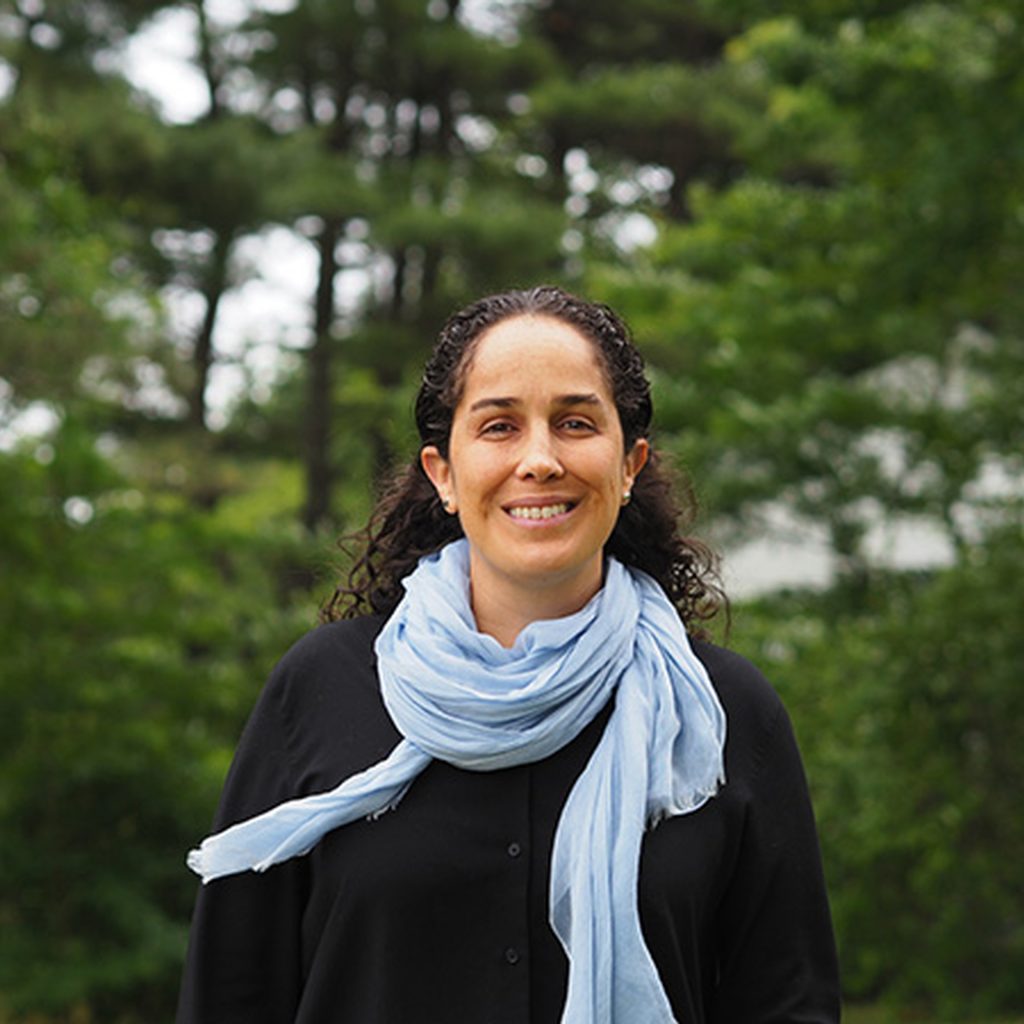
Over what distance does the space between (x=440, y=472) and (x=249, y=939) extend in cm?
74

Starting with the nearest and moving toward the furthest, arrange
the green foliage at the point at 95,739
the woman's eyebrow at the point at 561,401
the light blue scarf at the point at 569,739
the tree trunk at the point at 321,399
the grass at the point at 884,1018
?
the light blue scarf at the point at 569,739
the woman's eyebrow at the point at 561,401
the grass at the point at 884,1018
the green foliage at the point at 95,739
the tree trunk at the point at 321,399

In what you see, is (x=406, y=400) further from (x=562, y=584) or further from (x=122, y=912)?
(x=562, y=584)

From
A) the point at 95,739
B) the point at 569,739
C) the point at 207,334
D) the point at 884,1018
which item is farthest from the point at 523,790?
the point at 207,334

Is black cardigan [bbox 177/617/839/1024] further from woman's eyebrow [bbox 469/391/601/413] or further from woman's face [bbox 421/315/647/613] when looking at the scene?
woman's eyebrow [bbox 469/391/601/413]

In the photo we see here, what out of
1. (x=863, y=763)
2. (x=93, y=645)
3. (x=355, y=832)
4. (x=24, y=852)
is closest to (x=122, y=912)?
(x=24, y=852)

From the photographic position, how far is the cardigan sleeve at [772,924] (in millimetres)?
2455

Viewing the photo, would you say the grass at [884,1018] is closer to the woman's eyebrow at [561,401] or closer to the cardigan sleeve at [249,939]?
the cardigan sleeve at [249,939]

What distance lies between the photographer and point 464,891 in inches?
92.4

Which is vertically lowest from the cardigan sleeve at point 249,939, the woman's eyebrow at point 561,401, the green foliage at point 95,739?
the cardigan sleeve at point 249,939

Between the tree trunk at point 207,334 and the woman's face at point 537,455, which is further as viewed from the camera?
the tree trunk at point 207,334

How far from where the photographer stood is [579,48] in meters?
18.6

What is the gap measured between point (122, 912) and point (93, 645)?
5.33ft

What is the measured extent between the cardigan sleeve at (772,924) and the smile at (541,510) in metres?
0.47

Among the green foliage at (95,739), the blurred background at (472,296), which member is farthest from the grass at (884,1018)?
the green foliage at (95,739)
